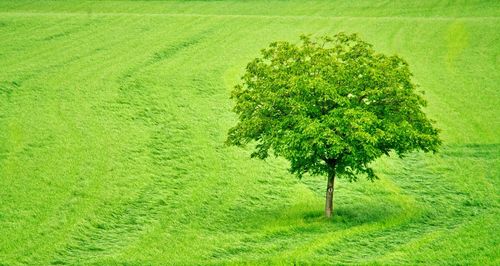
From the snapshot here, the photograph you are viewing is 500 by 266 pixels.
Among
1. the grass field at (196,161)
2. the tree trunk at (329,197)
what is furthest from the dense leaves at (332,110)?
the grass field at (196,161)

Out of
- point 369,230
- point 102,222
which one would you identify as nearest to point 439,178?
point 369,230

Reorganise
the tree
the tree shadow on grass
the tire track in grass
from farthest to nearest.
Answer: the tree shadow on grass, the tree, the tire track in grass

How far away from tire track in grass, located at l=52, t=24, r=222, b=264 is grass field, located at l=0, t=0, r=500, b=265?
3.4 inches

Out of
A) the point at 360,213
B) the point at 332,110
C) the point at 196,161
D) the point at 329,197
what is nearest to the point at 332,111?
the point at 332,110

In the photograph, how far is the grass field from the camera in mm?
23953

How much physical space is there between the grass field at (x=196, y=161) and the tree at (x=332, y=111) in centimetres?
315

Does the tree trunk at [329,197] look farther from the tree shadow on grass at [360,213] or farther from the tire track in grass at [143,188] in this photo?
the tire track in grass at [143,188]

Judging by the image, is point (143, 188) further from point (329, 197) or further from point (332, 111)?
point (332, 111)

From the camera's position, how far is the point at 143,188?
97.1 ft

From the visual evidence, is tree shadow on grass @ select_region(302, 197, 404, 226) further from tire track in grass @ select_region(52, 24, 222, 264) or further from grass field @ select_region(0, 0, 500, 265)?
tire track in grass @ select_region(52, 24, 222, 264)

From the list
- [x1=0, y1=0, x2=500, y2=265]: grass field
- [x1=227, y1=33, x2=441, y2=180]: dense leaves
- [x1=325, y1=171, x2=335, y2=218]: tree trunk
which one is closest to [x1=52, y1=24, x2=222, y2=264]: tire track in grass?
[x1=0, y1=0, x2=500, y2=265]: grass field

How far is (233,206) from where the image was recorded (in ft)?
92.5

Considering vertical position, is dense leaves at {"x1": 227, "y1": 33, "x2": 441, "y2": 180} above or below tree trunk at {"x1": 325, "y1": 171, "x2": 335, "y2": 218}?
above

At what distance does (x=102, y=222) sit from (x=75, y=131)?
1151 cm
